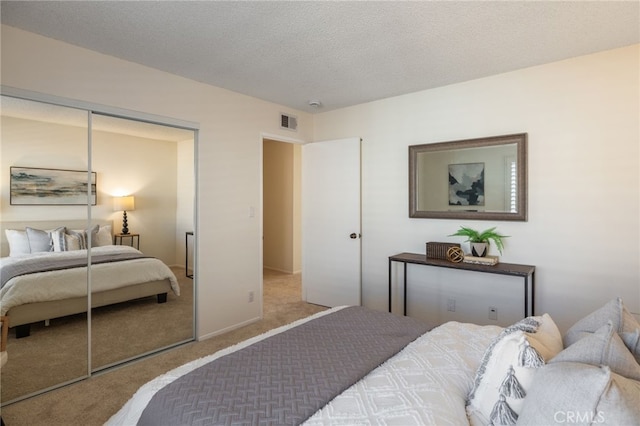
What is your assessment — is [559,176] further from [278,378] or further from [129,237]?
[129,237]

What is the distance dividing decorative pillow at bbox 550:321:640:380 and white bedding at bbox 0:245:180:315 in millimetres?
3004

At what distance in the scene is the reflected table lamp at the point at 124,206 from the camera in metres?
2.79

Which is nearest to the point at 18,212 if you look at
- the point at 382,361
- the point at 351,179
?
the point at 382,361

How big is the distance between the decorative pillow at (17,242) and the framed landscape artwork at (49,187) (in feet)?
0.67

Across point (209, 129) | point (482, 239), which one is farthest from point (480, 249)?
point (209, 129)

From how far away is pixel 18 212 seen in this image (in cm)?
236

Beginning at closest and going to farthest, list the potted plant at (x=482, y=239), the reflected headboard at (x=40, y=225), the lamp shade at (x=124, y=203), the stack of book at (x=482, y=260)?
1. the reflected headboard at (x=40, y=225)
2. the lamp shade at (x=124, y=203)
3. the stack of book at (x=482, y=260)
4. the potted plant at (x=482, y=239)

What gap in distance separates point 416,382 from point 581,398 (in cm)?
60

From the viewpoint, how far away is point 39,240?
246 cm

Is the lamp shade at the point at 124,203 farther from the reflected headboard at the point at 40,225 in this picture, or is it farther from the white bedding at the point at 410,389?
the white bedding at the point at 410,389

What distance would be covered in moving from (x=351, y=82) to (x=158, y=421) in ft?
10.0

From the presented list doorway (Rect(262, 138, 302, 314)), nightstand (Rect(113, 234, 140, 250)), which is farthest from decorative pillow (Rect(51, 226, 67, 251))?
doorway (Rect(262, 138, 302, 314))

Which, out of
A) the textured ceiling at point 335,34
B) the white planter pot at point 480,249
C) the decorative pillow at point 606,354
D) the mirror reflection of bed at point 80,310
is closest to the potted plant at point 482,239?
the white planter pot at point 480,249

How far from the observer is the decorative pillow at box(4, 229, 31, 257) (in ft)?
7.64
